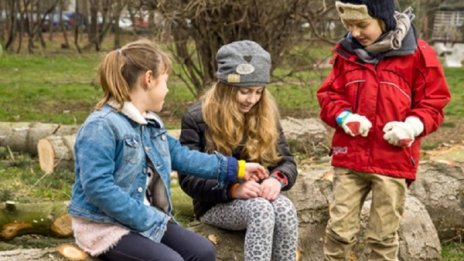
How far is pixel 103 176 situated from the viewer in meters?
3.69

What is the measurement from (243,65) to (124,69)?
0.88 metres

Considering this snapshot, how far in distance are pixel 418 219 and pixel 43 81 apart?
13.9 metres

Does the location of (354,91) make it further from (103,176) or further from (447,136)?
(447,136)

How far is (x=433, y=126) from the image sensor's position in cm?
466

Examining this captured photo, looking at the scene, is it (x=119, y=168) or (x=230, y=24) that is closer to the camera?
(x=119, y=168)

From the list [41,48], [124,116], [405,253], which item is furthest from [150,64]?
[41,48]

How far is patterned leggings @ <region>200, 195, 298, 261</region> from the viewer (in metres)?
4.28

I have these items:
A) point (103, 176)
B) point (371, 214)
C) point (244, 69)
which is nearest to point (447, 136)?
point (371, 214)

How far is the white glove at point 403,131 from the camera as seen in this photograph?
177 inches

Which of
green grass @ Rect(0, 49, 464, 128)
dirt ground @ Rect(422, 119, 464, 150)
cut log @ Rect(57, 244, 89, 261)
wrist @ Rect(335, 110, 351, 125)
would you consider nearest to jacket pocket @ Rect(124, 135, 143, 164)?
cut log @ Rect(57, 244, 89, 261)

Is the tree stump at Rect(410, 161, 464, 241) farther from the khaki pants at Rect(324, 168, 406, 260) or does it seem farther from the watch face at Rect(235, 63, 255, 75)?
the watch face at Rect(235, 63, 255, 75)

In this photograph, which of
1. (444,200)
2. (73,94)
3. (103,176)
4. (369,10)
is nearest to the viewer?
(103,176)

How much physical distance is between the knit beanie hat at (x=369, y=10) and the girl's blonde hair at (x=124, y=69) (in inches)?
45.8

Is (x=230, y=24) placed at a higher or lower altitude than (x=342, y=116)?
lower
